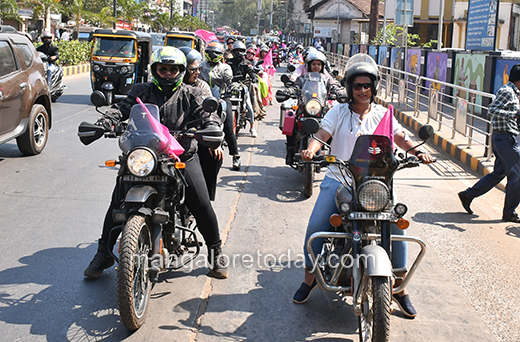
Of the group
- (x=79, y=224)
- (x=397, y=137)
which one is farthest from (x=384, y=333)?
(x=79, y=224)

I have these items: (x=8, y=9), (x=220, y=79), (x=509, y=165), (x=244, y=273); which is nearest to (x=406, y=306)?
(x=244, y=273)

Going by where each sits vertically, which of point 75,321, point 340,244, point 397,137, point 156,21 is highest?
point 156,21

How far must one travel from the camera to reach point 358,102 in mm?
4344

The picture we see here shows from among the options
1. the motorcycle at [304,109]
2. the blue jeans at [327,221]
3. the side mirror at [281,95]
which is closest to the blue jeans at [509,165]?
the motorcycle at [304,109]

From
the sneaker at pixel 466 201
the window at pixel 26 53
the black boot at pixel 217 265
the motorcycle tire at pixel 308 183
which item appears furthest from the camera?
the window at pixel 26 53

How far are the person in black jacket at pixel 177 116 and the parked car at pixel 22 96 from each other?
4.41 metres

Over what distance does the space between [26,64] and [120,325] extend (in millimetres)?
6476

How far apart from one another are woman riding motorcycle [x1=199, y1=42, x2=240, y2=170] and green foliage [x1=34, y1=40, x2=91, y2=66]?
60.4ft

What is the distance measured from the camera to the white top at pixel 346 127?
14.2 ft

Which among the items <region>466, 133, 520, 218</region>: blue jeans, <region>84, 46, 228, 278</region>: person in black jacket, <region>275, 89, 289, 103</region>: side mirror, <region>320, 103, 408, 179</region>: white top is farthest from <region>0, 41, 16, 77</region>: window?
<region>466, 133, 520, 218</region>: blue jeans

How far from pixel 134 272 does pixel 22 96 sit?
19.6ft

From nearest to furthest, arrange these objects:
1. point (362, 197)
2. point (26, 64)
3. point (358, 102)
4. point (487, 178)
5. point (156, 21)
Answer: point (362, 197) < point (358, 102) < point (487, 178) < point (26, 64) < point (156, 21)

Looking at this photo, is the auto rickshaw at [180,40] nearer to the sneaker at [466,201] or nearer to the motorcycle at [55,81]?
the motorcycle at [55,81]

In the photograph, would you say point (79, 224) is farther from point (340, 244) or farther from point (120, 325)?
point (340, 244)
